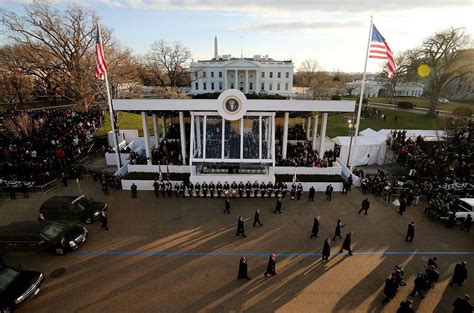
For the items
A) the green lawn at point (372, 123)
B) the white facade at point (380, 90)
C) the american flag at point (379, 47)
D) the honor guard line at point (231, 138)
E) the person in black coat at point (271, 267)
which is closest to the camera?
the person in black coat at point (271, 267)

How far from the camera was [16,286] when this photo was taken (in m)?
8.52

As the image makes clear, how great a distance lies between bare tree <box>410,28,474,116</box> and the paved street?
110 feet

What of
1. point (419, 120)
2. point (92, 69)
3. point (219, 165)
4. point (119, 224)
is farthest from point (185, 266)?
point (419, 120)

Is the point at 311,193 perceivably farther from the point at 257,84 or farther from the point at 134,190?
the point at 257,84

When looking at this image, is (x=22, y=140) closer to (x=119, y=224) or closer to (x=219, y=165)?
(x=119, y=224)

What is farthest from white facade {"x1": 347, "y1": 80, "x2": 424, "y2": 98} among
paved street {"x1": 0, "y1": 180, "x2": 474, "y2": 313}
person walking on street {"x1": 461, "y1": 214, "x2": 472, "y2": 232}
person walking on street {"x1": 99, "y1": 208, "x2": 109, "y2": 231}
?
person walking on street {"x1": 99, "y1": 208, "x2": 109, "y2": 231}

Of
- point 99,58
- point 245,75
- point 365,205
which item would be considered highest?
point 245,75

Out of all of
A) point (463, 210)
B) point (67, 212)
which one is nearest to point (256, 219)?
point (67, 212)

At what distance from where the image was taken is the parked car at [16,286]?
8.05 m

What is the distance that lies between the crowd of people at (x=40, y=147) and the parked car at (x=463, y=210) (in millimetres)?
25123

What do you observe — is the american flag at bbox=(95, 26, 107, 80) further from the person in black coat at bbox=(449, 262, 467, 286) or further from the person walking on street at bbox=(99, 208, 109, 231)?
the person in black coat at bbox=(449, 262, 467, 286)

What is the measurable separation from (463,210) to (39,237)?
2042 cm

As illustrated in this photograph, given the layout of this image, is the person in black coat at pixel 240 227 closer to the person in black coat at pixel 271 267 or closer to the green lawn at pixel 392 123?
the person in black coat at pixel 271 267

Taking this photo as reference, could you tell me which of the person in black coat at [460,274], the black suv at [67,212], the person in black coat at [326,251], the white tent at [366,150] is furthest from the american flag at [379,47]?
the black suv at [67,212]
